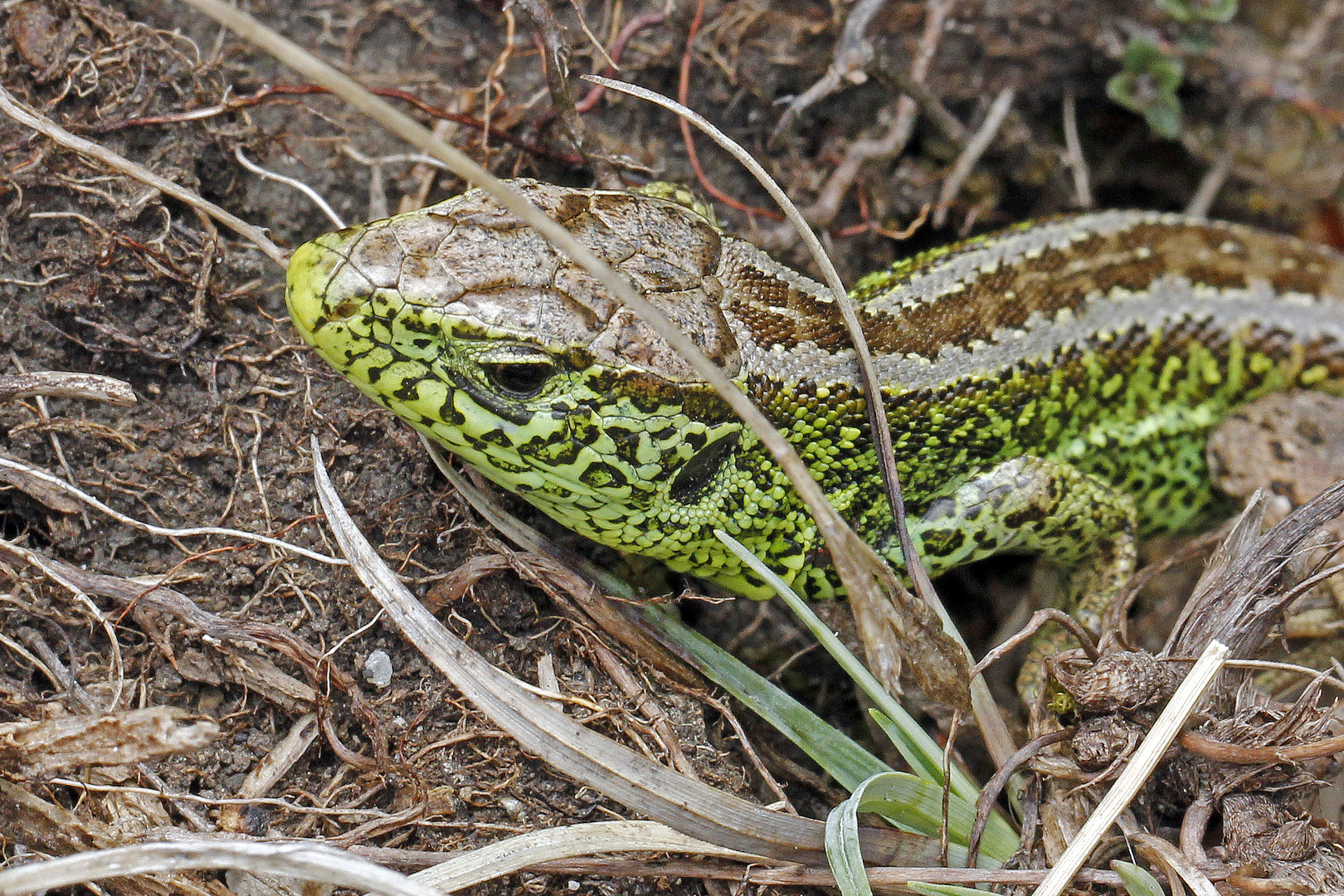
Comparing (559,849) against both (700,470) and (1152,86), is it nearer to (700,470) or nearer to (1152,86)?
(700,470)

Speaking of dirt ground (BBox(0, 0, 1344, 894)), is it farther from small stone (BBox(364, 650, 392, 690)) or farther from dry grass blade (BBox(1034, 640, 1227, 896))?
dry grass blade (BBox(1034, 640, 1227, 896))

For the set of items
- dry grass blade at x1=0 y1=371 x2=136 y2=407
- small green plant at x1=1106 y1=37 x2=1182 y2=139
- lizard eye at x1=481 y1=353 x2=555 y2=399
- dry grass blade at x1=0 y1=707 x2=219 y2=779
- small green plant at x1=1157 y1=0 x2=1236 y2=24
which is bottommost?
dry grass blade at x1=0 y1=707 x2=219 y2=779

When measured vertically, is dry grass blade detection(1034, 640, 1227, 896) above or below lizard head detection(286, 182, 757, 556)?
below

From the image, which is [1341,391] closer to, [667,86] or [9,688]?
[667,86]

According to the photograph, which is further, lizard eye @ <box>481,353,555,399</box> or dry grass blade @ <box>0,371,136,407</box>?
dry grass blade @ <box>0,371,136,407</box>

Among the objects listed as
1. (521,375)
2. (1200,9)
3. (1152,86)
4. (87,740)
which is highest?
(1200,9)

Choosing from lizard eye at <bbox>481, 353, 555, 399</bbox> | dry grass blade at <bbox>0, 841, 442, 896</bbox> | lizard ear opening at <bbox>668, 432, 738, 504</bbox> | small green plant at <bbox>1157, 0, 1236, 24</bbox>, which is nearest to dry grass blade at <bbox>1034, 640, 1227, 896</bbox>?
lizard ear opening at <bbox>668, 432, 738, 504</bbox>

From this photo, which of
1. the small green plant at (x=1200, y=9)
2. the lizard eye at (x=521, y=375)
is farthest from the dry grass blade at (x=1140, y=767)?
the small green plant at (x=1200, y=9)

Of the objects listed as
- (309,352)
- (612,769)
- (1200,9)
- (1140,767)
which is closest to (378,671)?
(612,769)
